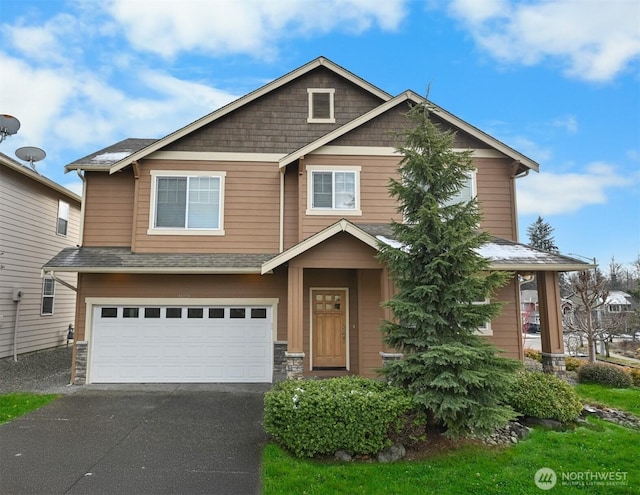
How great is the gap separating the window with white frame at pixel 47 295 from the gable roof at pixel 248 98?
6.93 metres

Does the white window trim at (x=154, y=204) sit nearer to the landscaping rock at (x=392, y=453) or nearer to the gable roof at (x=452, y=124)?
the gable roof at (x=452, y=124)

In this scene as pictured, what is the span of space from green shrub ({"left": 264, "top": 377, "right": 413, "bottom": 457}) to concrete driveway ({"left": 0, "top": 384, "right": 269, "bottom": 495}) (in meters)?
0.61

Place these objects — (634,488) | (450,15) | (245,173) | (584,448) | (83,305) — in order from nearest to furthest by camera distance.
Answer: (634,488)
(584,448)
(83,305)
(245,173)
(450,15)

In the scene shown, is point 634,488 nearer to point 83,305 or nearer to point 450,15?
point 83,305

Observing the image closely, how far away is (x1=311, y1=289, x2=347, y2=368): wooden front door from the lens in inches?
415

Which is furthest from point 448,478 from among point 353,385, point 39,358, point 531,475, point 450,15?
point 39,358

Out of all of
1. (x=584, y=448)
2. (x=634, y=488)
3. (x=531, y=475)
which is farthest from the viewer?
(x=584, y=448)

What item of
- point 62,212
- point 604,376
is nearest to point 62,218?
point 62,212

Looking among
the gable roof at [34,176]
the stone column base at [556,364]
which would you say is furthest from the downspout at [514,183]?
the gable roof at [34,176]

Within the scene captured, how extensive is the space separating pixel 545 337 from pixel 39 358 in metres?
14.6

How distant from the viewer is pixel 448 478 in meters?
4.73

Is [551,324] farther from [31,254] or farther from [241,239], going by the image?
[31,254]

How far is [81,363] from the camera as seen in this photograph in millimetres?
9703

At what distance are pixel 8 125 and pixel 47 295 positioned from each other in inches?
232
